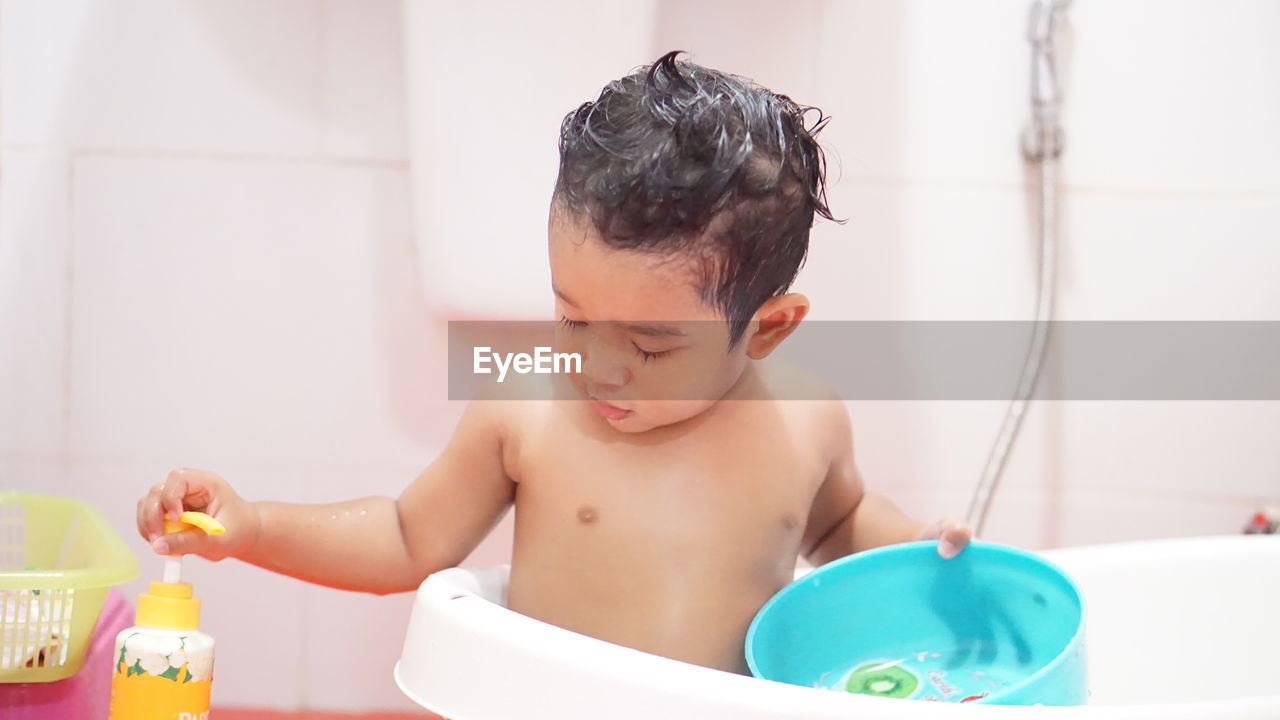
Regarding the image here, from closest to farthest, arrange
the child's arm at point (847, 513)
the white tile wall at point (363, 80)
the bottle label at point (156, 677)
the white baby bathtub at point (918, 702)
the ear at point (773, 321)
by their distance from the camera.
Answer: the white baby bathtub at point (918, 702)
the bottle label at point (156, 677)
the ear at point (773, 321)
the child's arm at point (847, 513)
the white tile wall at point (363, 80)

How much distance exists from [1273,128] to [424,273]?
918 millimetres

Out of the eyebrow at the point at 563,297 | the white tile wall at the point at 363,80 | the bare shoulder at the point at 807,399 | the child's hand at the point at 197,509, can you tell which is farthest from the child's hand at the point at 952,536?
the white tile wall at the point at 363,80

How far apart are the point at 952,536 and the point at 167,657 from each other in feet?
1.72

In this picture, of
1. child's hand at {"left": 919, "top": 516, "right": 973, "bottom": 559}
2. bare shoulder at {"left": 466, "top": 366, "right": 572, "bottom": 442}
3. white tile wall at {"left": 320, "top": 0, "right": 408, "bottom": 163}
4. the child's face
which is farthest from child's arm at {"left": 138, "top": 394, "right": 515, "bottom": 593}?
white tile wall at {"left": 320, "top": 0, "right": 408, "bottom": 163}

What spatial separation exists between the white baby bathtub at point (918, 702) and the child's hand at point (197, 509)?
13 cm

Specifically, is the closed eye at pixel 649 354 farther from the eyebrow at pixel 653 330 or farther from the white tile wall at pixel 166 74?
the white tile wall at pixel 166 74

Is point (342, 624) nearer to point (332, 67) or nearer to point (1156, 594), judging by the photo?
point (332, 67)

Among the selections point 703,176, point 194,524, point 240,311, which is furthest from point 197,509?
point 240,311

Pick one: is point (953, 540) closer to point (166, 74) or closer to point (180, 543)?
point (180, 543)

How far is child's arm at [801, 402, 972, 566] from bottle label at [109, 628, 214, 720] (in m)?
0.47

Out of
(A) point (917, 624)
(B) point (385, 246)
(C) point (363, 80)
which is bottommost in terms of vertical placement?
(A) point (917, 624)

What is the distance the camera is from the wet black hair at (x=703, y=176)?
73cm

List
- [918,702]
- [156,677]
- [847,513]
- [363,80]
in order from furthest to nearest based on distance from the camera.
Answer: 1. [363,80]
2. [847,513]
3. [156,677]
4. [918,702]

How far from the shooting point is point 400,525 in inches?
34.5
